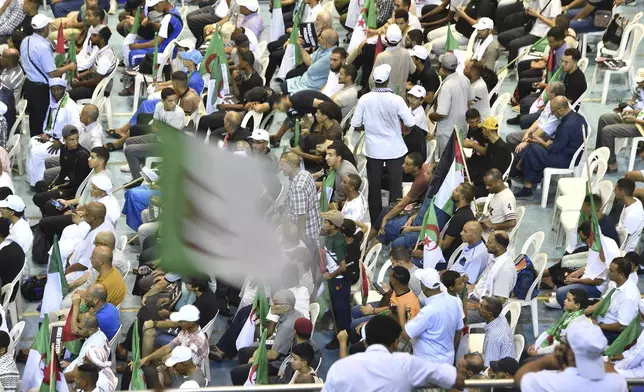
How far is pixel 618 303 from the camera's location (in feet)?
30.4

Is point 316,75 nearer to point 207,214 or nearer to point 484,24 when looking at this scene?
point 484,24

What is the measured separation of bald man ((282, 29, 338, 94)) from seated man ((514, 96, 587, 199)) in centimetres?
237

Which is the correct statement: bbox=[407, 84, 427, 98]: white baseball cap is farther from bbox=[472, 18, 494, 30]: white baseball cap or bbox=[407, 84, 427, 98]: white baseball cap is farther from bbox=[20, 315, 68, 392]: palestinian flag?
bbox=[20, 315, 68, 392]: palestinian flag

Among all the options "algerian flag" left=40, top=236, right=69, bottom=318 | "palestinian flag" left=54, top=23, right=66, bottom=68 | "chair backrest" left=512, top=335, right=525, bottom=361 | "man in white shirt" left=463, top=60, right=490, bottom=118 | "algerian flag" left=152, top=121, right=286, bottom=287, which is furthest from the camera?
"palestinian flag" left=54, top=23, right=66, bottom=68

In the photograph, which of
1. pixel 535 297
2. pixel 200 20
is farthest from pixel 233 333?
pixel 200 20

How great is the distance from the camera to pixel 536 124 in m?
12.0

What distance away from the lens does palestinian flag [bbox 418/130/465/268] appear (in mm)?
10203

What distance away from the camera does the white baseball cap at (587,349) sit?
5750 millimetres

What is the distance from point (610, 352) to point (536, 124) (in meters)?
3.49

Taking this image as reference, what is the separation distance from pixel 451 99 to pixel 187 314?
3909 mm

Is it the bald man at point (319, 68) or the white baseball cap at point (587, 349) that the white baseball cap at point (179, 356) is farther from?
the bald man at point (319, 68)

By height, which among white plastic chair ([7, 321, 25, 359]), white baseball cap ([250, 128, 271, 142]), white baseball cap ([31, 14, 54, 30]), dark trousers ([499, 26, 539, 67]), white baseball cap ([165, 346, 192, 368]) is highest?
white baseball cap ([31, 14, 54, 30])

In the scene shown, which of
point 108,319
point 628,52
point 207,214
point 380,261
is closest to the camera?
point 207,214

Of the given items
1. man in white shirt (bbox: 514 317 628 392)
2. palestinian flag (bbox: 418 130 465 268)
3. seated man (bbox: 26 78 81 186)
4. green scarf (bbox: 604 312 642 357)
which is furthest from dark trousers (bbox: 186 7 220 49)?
man in white shirt (bbox: 514 317 628 392)
